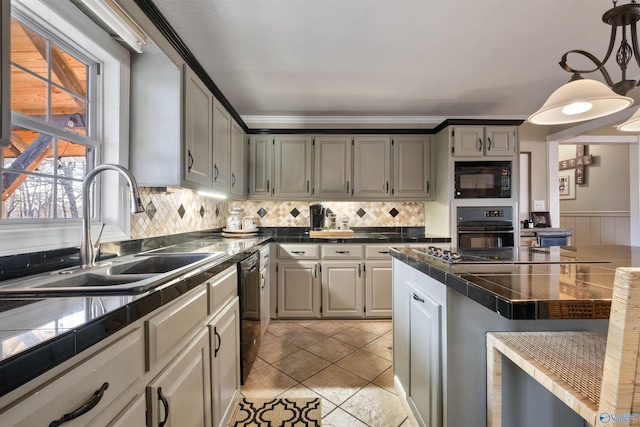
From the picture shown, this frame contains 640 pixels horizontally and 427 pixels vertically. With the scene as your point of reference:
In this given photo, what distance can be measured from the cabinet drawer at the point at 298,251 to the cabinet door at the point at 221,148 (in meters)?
0.84

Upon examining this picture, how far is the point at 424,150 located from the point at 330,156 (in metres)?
1.11

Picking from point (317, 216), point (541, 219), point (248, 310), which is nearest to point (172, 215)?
point (248, 310)

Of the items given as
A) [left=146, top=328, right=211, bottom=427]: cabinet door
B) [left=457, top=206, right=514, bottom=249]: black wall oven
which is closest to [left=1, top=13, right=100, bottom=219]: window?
[left=146, top=328, right=211, bottom=427]: cabinet door

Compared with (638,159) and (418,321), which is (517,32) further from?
(638,159)

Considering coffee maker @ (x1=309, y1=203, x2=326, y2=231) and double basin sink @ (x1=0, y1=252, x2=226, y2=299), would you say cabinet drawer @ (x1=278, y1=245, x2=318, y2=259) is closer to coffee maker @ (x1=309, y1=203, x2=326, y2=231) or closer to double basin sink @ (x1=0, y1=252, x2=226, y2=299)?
coffee maker @ (x1=309, y1=203, x2=326, y2=231)

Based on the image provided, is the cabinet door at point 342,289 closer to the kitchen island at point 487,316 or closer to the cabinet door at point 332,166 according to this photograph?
the cabinet door at point 332,166

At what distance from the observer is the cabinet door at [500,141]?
3.02 meters

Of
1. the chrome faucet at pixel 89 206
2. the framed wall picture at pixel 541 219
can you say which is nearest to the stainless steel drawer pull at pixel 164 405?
the chrome faucet at pixel 89 206

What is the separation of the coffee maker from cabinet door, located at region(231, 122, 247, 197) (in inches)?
32.3

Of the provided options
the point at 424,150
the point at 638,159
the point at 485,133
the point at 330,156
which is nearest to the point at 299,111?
the point at 330,156

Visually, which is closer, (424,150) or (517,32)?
(517,32)

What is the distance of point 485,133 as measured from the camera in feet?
9.93

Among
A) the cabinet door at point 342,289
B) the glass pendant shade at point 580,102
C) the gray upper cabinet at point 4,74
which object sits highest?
the glass pendant shade at point 580,102

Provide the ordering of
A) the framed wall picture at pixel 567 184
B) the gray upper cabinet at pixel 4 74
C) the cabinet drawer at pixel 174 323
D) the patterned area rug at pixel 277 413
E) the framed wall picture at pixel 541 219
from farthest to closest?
the framed wall picture at pixel 567 184, the framed wall picture at pixel 541 219, the patterned area rug at pixel 277 413, the cabinet drawer at pixel 174 323, the gray upper cabinet at pixel 4 74
